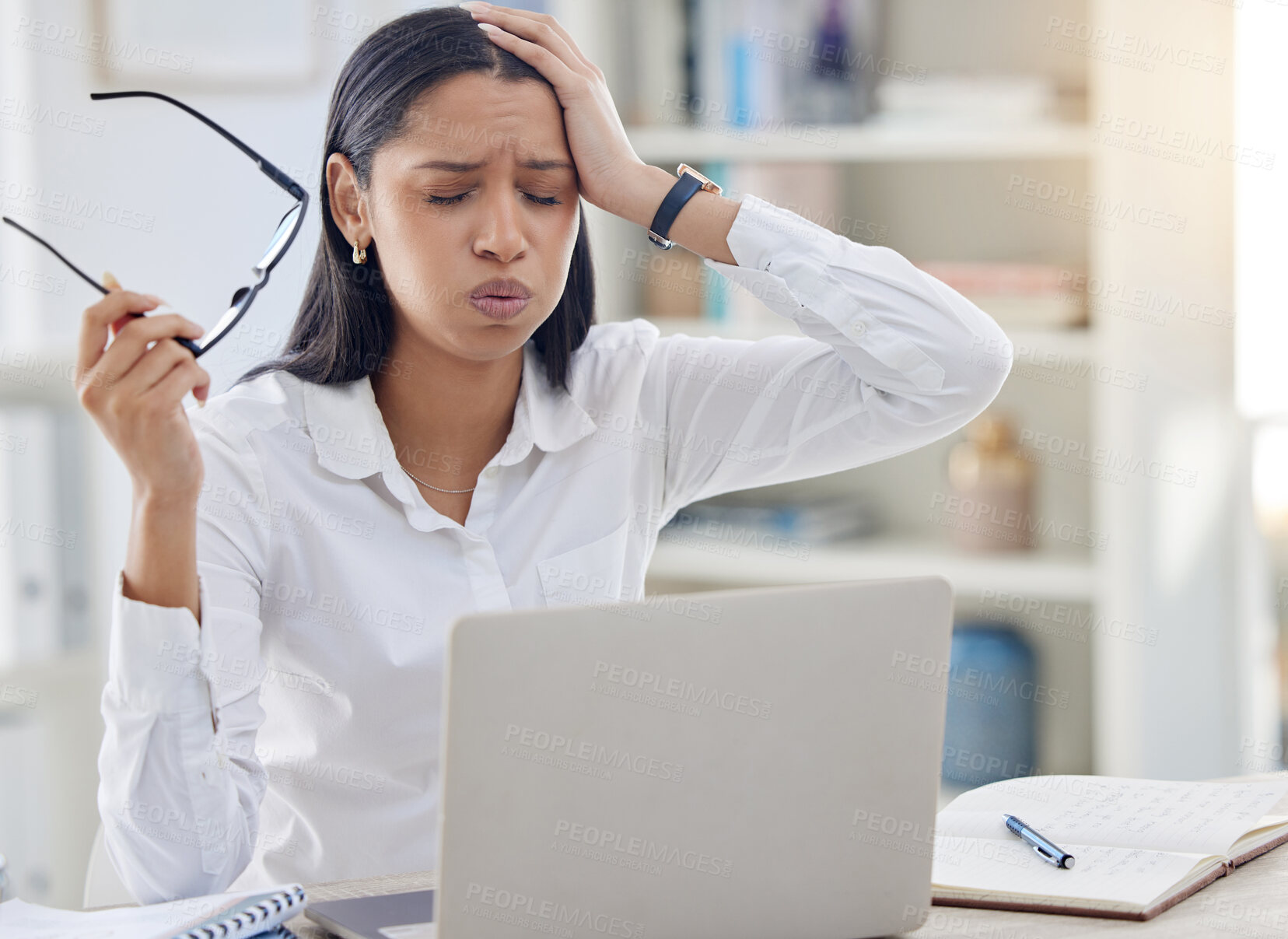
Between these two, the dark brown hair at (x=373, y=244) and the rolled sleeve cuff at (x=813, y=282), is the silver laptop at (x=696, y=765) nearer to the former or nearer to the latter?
the rolled sleeve cuff at (x=813, y=282)

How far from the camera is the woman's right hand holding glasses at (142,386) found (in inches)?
38.1

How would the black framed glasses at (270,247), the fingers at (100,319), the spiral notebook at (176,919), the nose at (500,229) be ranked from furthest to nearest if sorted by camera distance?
the nose at (500,229) < the black framed glasses at (270,247) < the fingers at (100,319) < the spiral notebook at (176,919)

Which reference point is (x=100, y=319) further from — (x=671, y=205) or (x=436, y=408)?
(x=671, y=205)

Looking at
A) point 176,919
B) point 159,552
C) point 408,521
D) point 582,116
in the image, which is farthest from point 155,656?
point 582,116

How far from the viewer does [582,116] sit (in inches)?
51.3

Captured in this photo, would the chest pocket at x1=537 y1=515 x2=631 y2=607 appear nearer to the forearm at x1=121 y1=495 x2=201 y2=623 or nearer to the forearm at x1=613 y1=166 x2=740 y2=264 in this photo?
the forearm at x1=613 y1=166 x2=740 y2=264

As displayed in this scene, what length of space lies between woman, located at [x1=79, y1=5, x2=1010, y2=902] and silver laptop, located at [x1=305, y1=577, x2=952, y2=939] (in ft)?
1.39

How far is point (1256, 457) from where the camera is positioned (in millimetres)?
2141

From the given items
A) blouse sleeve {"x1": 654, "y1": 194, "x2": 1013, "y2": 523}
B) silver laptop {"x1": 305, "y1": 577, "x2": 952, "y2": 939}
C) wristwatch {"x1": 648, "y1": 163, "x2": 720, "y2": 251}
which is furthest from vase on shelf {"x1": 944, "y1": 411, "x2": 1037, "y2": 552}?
silver laptop {"x1": 305, "y1": 577, "x2": 952, "y2": 939}

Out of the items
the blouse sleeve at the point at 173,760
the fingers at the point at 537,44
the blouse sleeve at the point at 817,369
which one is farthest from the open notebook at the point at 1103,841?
the fingers at the point at 537,44

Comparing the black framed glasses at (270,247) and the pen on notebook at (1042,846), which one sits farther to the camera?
the black framed glasses at (270,247)

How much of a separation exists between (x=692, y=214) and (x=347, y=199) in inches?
14.0

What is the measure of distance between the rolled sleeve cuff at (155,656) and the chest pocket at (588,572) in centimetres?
42

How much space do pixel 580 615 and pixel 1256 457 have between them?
69.0 inches
